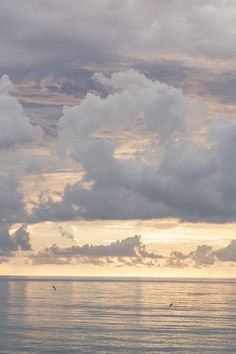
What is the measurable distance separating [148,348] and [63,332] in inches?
1198

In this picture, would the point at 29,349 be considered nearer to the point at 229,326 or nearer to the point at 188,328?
the point at 188,328

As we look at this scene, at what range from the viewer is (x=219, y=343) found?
144250mm

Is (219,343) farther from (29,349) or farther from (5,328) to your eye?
(5,328)

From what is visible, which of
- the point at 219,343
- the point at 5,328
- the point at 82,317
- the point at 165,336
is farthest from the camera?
the point at 82,317

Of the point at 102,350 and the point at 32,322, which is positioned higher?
the point at 32,322

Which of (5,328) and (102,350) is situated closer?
(102,350)

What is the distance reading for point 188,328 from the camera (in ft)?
567

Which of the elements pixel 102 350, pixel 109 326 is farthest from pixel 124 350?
pixel 109 326

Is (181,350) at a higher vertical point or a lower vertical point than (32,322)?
lower

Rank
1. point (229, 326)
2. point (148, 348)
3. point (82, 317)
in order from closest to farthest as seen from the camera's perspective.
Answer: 1. point (148, 348)
2. point (229, 326)
3. point (82, 317)

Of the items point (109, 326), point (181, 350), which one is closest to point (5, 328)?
point (109, 326)

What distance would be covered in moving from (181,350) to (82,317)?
72252 millimetres

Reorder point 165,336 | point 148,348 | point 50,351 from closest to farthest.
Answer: point 50,351 → point 148,348 → point 165,336

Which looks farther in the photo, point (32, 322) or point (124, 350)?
point (32, 322)
